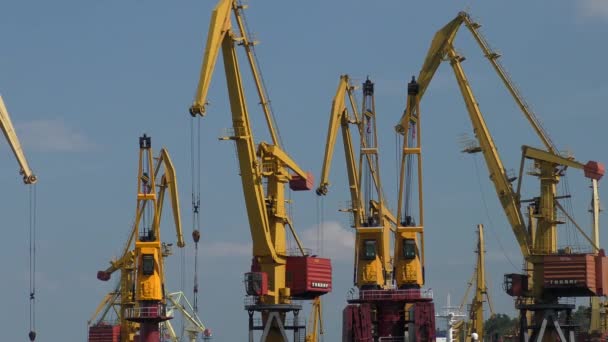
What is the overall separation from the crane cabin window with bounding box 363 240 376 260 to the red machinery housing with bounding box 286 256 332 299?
3.50m

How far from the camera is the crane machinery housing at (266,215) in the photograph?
94.6 meters

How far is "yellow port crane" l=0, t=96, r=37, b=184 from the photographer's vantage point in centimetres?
9056

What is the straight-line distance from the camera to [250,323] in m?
98.5

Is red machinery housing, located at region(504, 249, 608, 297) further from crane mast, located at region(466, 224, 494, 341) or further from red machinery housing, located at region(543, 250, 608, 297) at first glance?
crane mast, located at region(466, 224, 494, 341)

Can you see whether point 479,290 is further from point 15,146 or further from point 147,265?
point 15,146

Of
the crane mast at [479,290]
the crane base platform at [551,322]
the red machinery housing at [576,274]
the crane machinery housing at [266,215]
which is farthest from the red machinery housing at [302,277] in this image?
the crane mast at [479,290]

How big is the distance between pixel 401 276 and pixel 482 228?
40850 millimetres

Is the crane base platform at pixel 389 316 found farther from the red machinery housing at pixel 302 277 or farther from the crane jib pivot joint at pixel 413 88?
the crane jib pivot joint at pixel 413 88

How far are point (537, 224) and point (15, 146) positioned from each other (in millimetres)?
39136

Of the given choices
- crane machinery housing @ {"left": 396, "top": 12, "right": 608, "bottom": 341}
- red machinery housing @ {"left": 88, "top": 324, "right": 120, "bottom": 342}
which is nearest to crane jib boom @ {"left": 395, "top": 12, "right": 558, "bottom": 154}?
crane machinery housing @ {"left": 396, "top": 12, "right": 608, "bottom": 341}

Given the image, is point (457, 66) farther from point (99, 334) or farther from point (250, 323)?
point (99, 334)

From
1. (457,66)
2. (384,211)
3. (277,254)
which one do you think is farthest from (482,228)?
(277,254)

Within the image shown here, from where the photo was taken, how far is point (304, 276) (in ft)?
323

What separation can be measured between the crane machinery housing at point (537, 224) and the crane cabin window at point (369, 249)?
9.52 meters
